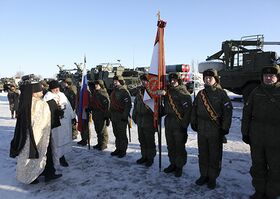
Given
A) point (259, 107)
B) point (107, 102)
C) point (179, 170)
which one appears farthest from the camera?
point (107, 102)

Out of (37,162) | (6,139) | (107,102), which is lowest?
(6,139)

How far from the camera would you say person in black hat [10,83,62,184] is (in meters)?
4.68

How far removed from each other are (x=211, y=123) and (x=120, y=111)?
2.52 metres

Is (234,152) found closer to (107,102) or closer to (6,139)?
(107,102)

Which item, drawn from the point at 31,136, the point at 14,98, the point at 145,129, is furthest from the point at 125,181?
the point at 14,98

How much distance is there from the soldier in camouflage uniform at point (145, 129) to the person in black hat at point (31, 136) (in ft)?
6.24

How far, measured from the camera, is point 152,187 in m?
4.70

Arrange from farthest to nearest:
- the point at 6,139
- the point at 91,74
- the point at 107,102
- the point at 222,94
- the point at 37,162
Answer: the point at 91,74
the point at 6,139
the point at 107,102
the point at 37,162
the point at 222,94

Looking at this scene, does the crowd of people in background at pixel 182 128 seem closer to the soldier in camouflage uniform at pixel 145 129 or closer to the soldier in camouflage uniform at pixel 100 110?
the soldier in camouflage uniform at pixel 145 129

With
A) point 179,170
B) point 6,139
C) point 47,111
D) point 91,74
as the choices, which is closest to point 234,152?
point 179,170

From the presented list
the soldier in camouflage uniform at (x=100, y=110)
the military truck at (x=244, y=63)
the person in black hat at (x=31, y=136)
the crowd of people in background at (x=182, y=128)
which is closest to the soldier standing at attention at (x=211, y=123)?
the crowd of people in background at (x=182, y=128)

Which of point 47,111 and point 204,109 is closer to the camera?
point 204,109

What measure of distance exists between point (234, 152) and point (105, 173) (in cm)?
320

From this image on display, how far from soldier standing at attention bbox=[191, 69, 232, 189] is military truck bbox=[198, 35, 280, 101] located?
31.2ft
